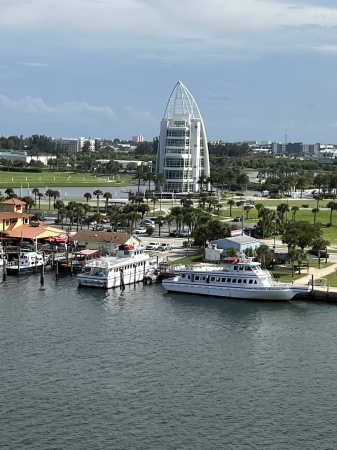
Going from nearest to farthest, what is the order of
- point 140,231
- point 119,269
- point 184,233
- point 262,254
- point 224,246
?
point 119,269, point 262,254, point 224,246, point 184,233, point 140,231

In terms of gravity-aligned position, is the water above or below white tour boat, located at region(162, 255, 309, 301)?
below

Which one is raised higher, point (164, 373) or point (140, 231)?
point (140, 231)

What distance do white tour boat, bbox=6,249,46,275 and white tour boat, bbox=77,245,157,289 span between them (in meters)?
7.04

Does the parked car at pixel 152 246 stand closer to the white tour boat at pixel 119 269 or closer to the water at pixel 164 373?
the white tour boat at pixel 119 269

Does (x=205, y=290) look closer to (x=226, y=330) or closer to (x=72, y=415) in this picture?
(x=226, y=330)

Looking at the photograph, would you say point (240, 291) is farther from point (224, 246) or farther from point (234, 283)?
point (224, 246)

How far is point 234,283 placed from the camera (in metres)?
87.2

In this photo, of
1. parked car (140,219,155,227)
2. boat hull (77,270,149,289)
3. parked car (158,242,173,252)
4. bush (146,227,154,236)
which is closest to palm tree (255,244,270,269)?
boat hull (77,270,149,289)

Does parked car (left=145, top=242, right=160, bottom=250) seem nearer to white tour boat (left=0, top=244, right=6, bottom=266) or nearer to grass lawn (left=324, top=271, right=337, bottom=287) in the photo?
white tour boat (left=0, top=244, right=6, bottom=266)

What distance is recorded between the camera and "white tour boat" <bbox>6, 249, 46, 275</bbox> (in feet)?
324

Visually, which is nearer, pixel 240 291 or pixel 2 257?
pixel 240 291

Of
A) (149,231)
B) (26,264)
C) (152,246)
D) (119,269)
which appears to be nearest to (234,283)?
(119,269)

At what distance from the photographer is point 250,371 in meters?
62.0

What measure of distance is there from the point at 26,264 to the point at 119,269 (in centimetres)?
1361
